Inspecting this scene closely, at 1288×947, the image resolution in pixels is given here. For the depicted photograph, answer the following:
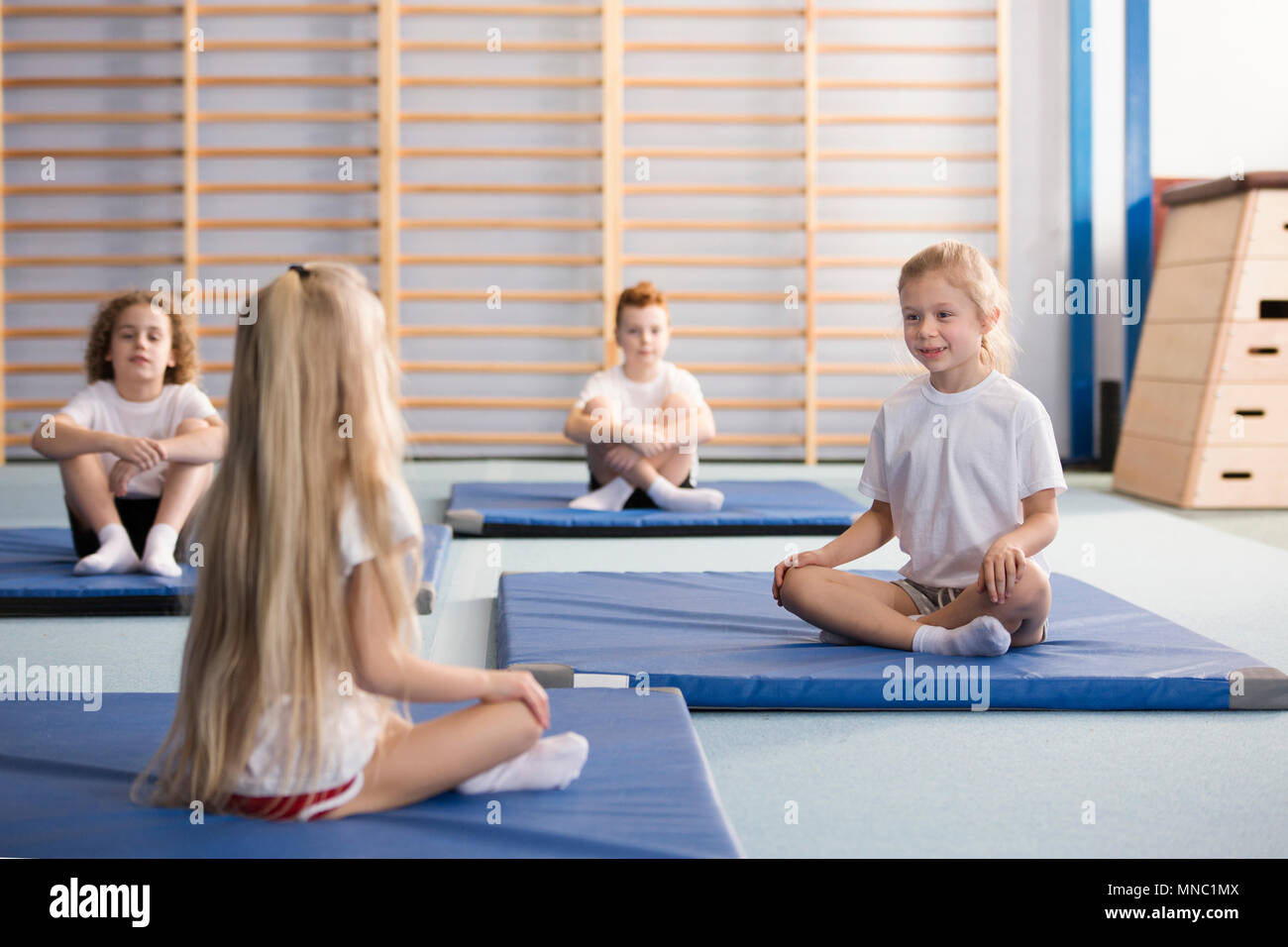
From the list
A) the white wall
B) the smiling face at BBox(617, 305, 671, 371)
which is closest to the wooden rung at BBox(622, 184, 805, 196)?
the white wall

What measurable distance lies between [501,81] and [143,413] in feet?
10.9

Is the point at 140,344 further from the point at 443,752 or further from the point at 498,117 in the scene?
the point at 498,117

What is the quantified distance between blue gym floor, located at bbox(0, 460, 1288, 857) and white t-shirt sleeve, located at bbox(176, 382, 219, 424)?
0.58 metres

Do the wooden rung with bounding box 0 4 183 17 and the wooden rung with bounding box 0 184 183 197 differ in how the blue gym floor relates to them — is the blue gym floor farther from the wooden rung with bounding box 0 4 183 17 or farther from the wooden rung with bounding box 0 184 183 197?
the wooden rung with bounding box 0 4 183 17

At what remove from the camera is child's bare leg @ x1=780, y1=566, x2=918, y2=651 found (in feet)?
7.79

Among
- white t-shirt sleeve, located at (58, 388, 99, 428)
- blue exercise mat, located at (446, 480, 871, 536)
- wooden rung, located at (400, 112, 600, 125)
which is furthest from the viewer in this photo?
wooden rung, located at (400, 112, 600, 125)

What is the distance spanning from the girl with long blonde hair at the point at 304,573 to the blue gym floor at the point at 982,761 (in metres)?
0.48

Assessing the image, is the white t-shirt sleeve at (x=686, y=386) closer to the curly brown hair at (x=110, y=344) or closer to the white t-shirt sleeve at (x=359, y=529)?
the curly brown hair at (x=110, y=344)

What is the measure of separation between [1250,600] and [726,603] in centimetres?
123

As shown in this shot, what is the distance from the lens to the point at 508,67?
622 centimetres

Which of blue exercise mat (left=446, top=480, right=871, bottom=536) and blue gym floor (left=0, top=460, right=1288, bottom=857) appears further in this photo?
blue exercise mat (left=446, top=480, right=871, bottom=536)

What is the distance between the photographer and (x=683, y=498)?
13.8ft
